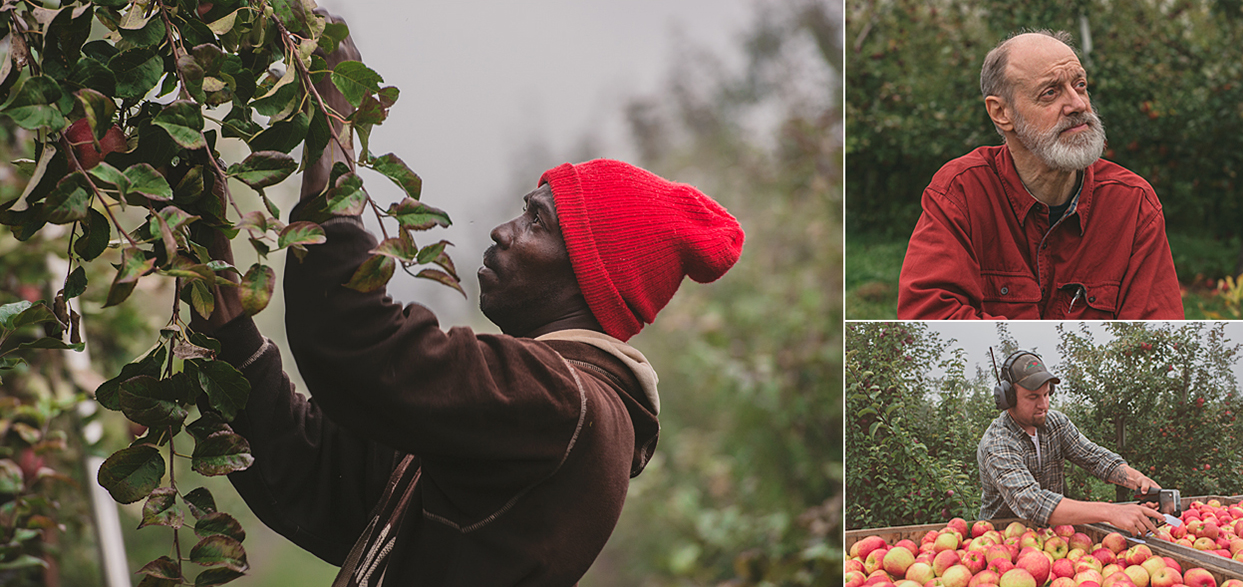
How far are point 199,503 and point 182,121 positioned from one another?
41cm

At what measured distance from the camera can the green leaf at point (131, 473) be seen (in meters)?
0.87

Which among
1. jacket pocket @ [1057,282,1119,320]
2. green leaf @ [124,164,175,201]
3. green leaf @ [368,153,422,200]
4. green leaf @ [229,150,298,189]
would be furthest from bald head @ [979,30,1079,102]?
green leaf @ [124,164,175,201]

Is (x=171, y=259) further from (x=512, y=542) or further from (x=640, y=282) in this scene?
(x=640, y=282)

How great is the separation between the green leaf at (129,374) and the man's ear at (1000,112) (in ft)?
5.64

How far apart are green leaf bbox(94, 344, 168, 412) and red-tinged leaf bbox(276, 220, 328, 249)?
19 centimetres

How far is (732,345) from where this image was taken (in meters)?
3.97

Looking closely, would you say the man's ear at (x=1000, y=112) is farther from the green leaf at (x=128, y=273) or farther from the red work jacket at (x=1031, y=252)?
the green leaf at (x=128, y=273)

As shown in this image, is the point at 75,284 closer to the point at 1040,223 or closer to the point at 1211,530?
the point at 1040,223

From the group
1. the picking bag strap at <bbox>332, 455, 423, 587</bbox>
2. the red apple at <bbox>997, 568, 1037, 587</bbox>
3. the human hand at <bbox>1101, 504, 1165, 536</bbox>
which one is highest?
the picking bag strap at <bbox>332, 455, 423, 587</bbox>

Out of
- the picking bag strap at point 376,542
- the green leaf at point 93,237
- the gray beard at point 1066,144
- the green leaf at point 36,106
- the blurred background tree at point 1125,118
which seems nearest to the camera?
the green leaf at point 36,106

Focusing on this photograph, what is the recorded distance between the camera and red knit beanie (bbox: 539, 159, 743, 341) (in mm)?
1285

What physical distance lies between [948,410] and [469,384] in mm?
1449

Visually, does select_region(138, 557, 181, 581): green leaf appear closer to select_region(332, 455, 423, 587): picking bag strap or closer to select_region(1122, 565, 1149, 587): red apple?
select_region(332, 455, 423, 587): picking bag strap

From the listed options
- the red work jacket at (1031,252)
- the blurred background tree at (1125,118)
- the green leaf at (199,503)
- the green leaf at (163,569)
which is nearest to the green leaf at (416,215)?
the green leaf at (199,503)
